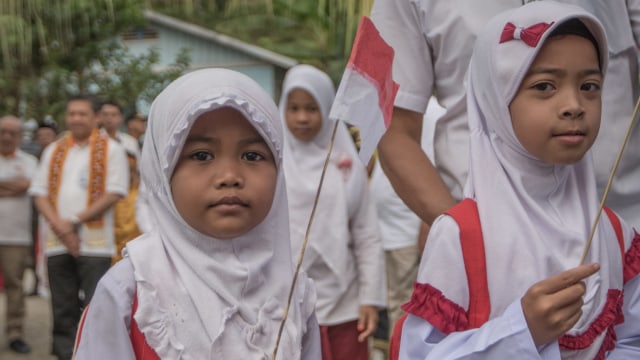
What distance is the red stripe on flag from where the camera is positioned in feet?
8.36

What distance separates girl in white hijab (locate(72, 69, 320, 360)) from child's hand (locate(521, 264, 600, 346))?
684 millimetres

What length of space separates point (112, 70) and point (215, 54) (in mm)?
5053

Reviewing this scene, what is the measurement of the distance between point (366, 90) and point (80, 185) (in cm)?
449

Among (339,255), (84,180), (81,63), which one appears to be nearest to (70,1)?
(81,63)

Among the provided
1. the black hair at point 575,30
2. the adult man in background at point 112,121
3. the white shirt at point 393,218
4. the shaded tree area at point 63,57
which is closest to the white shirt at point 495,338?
the black hair at point 575,30

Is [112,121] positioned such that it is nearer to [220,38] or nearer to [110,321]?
[110,321]

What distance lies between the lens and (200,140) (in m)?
2.47

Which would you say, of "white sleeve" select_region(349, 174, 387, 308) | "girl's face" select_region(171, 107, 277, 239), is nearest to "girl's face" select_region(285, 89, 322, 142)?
"white sleeve" select_region(349, 174, 387, 308)

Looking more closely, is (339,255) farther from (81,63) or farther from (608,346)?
(81,63)

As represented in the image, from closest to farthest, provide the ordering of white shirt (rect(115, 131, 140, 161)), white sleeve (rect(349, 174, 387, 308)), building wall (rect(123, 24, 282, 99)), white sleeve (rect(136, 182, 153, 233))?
white sleeve (rect(349, 174, 387, 308)) < white sleeve (rect(136, 182, 153, 233)) < white shirt (rect(115, 131, 140, 161)) < building wall (rect(123, 24, 282, 99))

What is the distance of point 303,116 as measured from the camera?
5098mm

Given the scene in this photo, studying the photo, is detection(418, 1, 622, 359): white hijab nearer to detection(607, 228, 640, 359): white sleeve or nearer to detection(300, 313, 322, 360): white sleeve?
detection(607, 228, 640, 359): white sleeve

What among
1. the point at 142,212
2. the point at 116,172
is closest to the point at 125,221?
the point at 142,212

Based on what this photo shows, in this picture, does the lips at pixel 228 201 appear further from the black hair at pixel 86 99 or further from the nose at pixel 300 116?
the black hair at pixel 86 99
